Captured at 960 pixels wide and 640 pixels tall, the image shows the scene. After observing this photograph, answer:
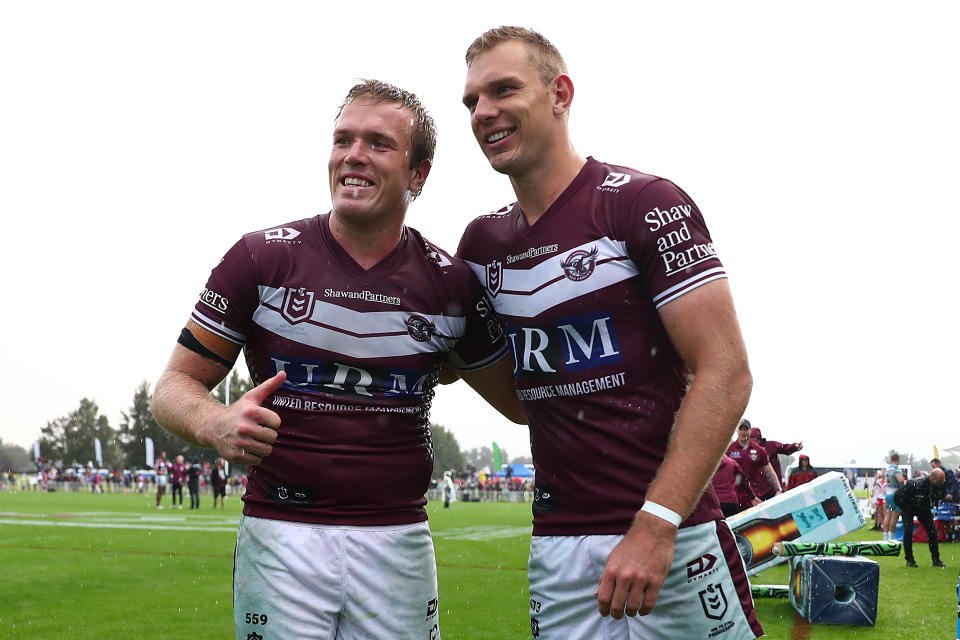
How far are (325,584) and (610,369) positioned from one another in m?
1.23

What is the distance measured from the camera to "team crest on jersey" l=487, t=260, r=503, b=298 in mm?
3179

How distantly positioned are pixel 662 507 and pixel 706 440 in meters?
0.23

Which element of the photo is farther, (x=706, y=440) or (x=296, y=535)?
(x=296, y=535)

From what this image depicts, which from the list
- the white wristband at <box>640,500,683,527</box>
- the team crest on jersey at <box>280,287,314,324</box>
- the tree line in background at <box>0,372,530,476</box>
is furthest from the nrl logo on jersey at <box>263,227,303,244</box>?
the tree line in background at <box>0,372,530,476</box>

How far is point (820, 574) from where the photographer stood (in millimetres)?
9406

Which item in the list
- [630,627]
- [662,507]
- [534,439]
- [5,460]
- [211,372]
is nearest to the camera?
[662,507]

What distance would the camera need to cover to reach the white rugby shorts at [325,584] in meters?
2.98

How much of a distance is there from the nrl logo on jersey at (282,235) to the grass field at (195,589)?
6094 mm

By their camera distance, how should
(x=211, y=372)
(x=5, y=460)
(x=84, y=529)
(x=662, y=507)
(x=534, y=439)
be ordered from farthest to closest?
(x=5, y=460) → (x=84, y=529) → (x=211, y=372) → (x=534, y=439) → (x=662, y=507)

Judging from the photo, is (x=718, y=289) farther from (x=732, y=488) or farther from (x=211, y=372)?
(x=732, y=488)

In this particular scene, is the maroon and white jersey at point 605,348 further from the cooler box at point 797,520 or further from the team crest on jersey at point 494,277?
the cooler box at point 797,520

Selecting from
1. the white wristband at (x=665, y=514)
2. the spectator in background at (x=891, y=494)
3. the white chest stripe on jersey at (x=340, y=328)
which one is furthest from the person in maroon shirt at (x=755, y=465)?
the white wristband at (x=665, y=514)

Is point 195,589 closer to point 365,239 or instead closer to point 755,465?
point 755,465

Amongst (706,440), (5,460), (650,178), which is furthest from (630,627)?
(5,460)
